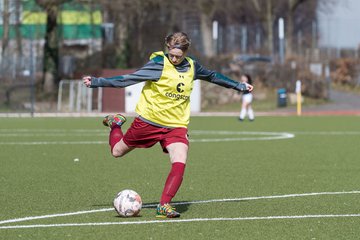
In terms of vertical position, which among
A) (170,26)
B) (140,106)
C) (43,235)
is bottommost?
(43,235)

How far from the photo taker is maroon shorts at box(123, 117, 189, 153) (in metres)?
11.3

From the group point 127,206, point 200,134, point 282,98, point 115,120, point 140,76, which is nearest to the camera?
point 127,206

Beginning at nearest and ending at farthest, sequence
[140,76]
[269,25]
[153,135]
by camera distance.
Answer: [140,76] < [153,135] < [269,25]

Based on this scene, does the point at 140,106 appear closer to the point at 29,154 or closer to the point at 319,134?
the point at 29,154

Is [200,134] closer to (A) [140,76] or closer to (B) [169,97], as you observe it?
(B) [169,97]

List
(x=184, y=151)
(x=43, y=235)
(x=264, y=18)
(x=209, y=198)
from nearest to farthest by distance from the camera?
(x=43, y=235), (x=184, y=151), (x=209, y=198), (x=264, y=18)

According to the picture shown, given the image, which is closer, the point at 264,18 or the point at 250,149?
the point at 250,149

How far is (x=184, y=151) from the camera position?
11.3 metres

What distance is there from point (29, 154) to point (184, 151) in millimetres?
9840

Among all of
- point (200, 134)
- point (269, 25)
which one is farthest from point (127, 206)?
point (269, 25)

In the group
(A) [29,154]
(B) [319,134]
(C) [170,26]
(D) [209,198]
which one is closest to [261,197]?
(D) [209,198]

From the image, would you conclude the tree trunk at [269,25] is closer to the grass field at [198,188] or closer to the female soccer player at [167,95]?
the grass field at [198,188]

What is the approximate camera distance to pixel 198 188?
45.8ft

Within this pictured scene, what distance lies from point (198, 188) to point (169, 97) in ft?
9.45
